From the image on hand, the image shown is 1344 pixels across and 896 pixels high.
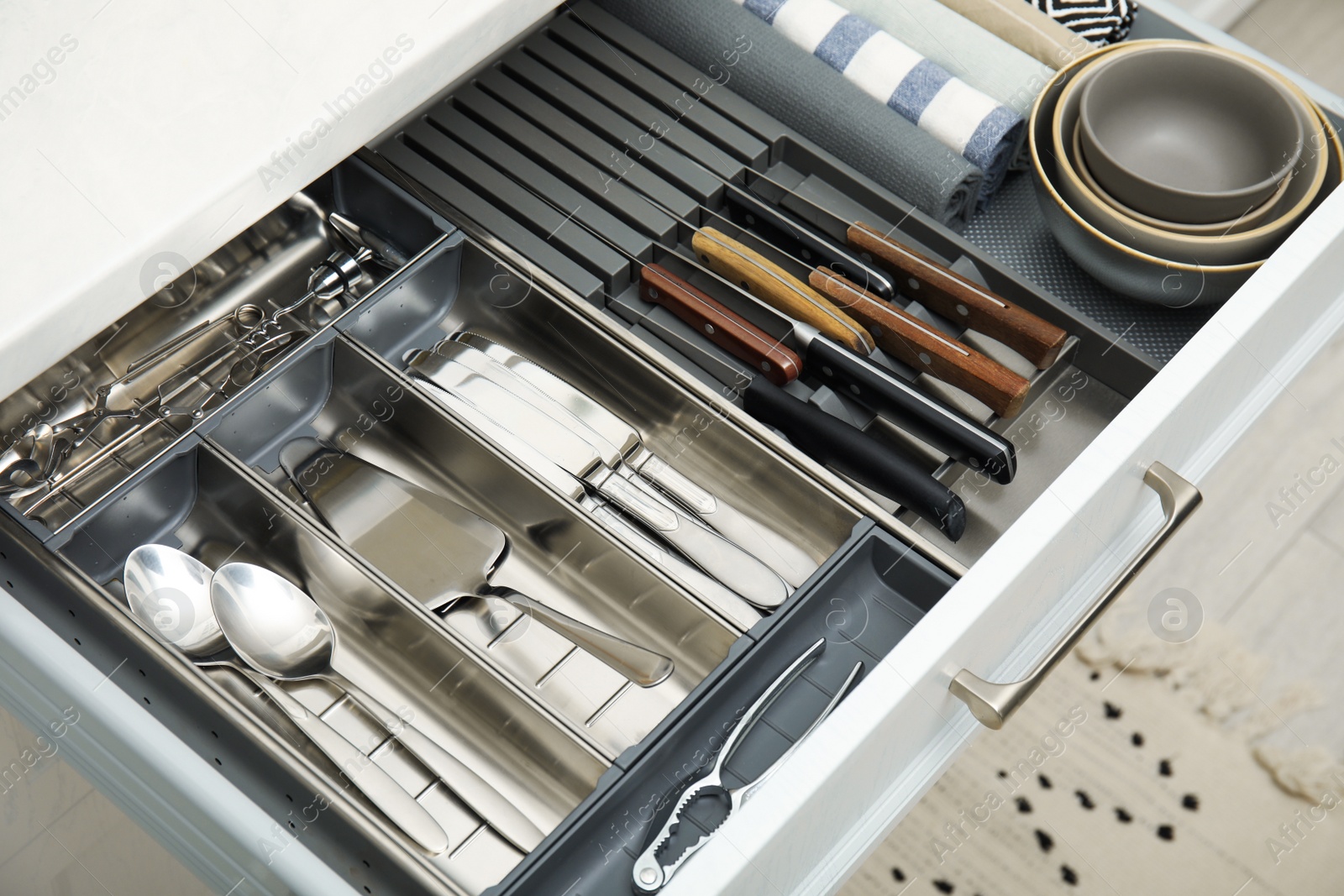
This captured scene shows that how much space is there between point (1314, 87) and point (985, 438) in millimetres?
426

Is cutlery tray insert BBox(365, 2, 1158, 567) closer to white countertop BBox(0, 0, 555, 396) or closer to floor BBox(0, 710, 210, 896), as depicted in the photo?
white countertop BBox(0, 0, 555, 396)

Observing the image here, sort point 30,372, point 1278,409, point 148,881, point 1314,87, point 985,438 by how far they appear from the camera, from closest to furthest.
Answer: point 30,372, point 985,438, point 1314,87, point 148,881, point 1278,409

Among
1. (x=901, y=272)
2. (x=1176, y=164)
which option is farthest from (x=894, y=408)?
(x=1176, y=164)

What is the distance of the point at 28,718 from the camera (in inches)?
31.0

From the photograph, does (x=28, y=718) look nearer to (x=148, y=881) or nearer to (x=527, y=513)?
(x=527, y=513)

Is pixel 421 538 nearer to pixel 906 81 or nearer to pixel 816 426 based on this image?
pixel 816 426

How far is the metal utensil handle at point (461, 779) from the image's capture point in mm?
773

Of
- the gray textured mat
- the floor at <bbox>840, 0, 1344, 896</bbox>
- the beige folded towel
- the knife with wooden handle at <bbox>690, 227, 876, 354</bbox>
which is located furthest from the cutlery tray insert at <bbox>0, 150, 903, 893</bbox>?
the floor at <bbox>840, 0, 1344, 896</bbox>

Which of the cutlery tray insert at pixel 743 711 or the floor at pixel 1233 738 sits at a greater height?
the floor at pixel 1233 738

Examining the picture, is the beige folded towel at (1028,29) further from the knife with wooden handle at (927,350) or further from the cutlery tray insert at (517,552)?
the cutlery tray insert at (517,552)

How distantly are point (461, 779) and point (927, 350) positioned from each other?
1.49 ft

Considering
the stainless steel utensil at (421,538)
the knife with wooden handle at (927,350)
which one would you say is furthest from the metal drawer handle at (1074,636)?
the stainless steel utensil at (421,538)

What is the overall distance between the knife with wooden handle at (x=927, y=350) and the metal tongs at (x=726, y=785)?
0.73 ft

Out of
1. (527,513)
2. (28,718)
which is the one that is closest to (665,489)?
(527,513)
